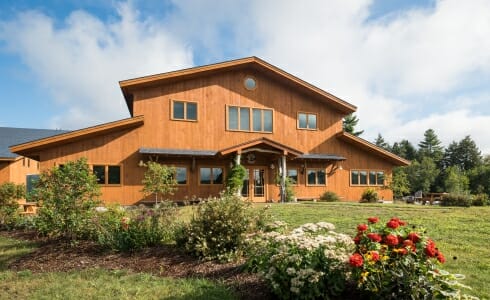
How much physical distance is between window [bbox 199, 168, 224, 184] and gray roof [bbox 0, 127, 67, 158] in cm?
1380

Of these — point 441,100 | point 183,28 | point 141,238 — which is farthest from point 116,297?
point 441,100

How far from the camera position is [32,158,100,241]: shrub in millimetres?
7305

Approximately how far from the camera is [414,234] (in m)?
3.58

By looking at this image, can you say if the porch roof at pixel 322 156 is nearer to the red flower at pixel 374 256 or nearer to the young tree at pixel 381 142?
the red flower at pixel 374 256

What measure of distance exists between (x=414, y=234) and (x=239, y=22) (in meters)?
10.8

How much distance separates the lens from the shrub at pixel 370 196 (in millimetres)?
19900

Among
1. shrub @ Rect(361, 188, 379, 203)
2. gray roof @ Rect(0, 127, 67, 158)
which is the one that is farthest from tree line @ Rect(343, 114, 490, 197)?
gray roof @ Rect(0, 127, 67, 158)

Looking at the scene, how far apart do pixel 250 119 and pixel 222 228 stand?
13.3 meters

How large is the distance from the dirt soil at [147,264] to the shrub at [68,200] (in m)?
0.46

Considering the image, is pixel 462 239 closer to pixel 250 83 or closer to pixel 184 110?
pixel 184 110

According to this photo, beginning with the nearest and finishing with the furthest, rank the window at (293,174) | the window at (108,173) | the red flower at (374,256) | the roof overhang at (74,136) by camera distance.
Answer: the red flower at (374,256), the roof overhang at (74,136), the window at (108,173), the window at (293,174)

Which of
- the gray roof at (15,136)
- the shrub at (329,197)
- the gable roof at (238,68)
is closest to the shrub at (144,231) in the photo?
the gable roof at (238,68)

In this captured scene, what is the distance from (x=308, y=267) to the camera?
3834 mm

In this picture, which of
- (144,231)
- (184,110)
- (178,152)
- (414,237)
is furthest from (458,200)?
(144,231)
